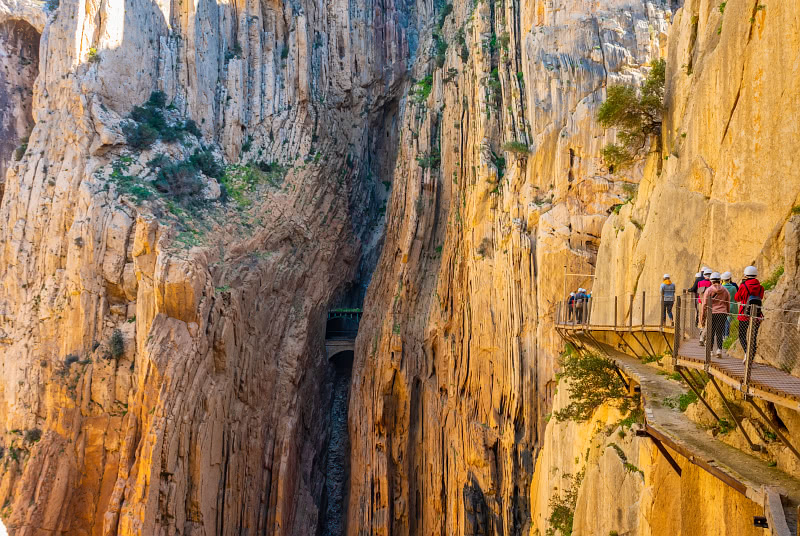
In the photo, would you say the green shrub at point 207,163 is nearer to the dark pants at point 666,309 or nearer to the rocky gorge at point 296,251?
the rocky gorge at point 296,251

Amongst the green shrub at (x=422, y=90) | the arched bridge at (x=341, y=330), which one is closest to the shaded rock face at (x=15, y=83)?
the arched bridge at (x=341, y=330)

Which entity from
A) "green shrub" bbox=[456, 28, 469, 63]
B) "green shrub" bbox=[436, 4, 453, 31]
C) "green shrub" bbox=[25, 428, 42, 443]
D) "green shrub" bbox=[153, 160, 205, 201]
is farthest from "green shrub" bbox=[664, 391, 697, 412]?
"green shrub" bbox=[436, 4, 453, 31]

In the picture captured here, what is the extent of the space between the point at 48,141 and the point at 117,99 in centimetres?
412

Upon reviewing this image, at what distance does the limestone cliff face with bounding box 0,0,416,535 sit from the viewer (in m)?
29.9

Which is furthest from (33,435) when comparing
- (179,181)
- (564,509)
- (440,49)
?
(440,49)

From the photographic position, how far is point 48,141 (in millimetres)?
35750

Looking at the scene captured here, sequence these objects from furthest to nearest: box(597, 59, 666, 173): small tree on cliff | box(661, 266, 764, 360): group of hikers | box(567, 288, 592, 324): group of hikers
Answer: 1. box(567, 288, 592, 324): group of hikers
2. box(597, 59, 666, 173): small tree on cliff
3. box(661, 266, 764, 360): group of hikers

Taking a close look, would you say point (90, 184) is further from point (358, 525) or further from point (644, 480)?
point (644, 480)

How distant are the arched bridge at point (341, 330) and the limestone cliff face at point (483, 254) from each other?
2491 mm

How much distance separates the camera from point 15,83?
39.8m

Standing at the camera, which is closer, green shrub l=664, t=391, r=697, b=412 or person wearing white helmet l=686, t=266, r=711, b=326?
person wearing white helmet l=686, t=266, r=711, b=326

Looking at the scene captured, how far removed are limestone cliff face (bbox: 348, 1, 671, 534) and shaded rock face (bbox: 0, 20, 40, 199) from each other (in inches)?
870

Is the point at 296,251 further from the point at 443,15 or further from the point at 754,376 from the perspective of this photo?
the point at 754,376

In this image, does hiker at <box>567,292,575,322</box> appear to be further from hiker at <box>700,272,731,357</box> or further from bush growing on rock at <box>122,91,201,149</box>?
bush growing on rock at <box>122,91,201,149</box>
